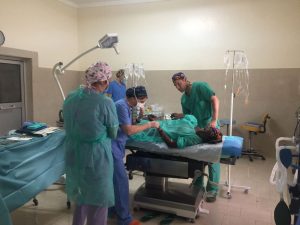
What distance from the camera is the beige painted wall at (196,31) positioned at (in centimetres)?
461

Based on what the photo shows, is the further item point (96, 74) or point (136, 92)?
point (136, 92)

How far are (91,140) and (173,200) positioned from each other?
3.97 ft

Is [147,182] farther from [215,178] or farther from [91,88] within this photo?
[91,88]

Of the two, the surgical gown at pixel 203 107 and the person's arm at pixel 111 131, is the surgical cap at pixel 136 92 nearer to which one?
the person's arm at pixel 111 131

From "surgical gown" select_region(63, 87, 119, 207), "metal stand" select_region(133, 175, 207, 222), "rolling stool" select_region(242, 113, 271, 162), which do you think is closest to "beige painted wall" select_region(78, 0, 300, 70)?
"rolling stool" select_region(242, 113, 271, 162)

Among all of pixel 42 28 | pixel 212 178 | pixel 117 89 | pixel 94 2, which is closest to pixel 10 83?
pixel 42 28

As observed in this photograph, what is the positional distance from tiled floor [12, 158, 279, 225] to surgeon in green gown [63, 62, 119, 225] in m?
0.80

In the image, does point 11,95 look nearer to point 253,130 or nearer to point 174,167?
point 174,167

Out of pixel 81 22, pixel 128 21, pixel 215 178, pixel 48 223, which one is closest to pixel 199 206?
pixel 215 178

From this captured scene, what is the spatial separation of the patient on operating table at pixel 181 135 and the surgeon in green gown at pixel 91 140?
0.64 m

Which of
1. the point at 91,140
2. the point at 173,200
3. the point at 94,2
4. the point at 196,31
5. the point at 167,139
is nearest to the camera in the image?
the point at 91,140

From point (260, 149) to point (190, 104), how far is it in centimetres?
250

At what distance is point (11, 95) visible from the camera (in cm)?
449

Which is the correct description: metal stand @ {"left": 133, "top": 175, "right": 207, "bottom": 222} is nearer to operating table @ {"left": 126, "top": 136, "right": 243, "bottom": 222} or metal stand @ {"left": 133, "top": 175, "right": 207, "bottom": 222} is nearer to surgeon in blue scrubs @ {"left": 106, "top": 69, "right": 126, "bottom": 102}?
operating table @ {"left": 126, "top": 136, "right": 243, "bottom": 222}
